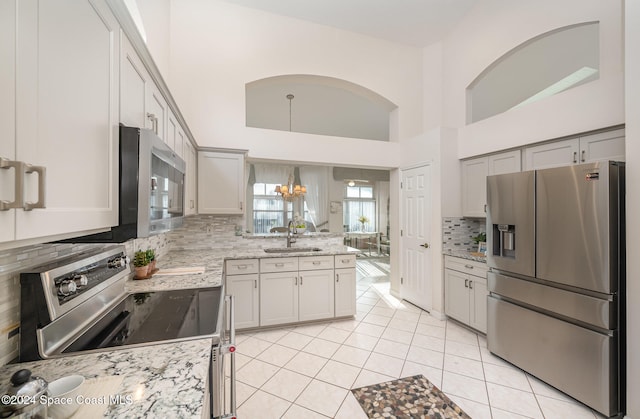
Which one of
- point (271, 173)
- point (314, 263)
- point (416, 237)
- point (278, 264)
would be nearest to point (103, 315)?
point (278, 264)

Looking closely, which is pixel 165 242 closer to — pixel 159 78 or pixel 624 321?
pixel 159 78

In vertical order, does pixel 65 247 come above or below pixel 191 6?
below

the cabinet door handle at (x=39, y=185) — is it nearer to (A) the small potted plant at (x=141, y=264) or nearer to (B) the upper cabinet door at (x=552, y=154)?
(A) the small potted plant at (x=141, y=264)

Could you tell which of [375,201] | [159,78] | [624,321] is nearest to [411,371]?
[624,321]

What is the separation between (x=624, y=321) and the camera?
5.81 feet

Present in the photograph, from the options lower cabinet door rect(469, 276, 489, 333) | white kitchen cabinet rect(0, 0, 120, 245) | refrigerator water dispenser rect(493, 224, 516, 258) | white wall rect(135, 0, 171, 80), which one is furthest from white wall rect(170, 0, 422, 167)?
white kitchen cabinet rect(0, 0, 120, 245)

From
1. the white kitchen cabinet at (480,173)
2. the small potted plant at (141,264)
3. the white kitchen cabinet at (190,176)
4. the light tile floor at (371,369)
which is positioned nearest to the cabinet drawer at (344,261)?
the light tile floor at (371,369)

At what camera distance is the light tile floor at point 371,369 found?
1846 millimetres

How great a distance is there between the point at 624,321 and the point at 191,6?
4933 mm

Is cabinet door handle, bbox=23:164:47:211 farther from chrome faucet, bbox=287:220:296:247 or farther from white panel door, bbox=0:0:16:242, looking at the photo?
chrome faucet, bbox=287:220:296:247

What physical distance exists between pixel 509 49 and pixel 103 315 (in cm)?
440

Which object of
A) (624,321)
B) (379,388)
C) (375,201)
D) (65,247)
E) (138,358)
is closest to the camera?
(138,358)

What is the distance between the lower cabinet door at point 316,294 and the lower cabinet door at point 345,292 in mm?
79

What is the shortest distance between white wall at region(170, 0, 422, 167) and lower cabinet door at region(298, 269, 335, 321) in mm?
1527
